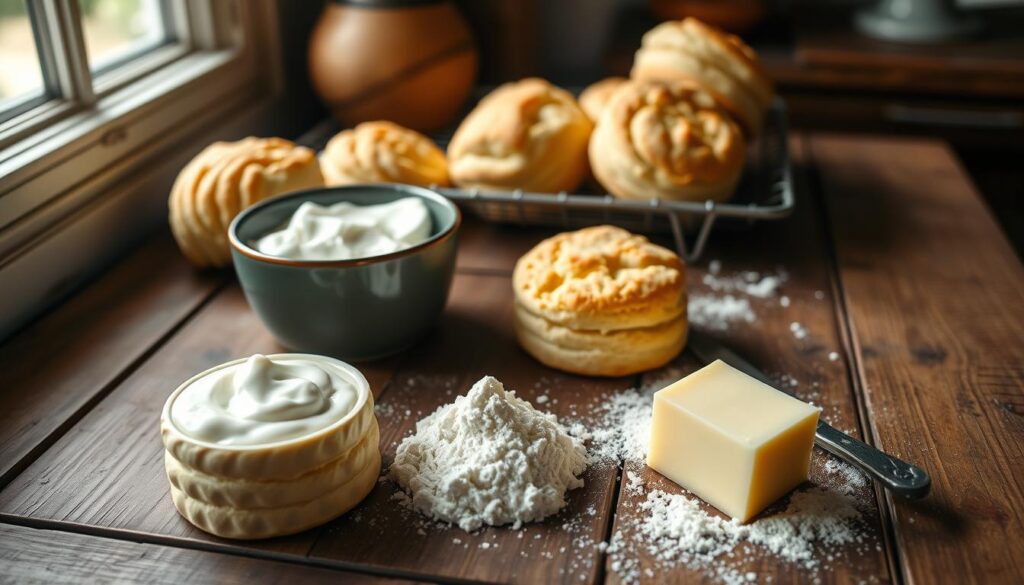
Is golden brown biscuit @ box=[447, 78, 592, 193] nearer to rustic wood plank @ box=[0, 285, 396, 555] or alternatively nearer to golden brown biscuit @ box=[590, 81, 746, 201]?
golden brown biscuit @ box=[590, 81, 746, 201]

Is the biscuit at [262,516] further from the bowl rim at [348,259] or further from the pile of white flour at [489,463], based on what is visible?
the bowl rim at [348,259]

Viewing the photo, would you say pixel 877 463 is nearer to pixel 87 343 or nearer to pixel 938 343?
pixel 938 343

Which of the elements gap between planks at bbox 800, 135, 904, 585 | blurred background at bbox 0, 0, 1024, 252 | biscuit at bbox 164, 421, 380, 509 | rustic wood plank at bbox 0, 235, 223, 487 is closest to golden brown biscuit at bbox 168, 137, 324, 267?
rustic wood plank at bbox 0, 235, 223, 487

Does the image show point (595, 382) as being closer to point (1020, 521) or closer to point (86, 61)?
point (1020, 521)

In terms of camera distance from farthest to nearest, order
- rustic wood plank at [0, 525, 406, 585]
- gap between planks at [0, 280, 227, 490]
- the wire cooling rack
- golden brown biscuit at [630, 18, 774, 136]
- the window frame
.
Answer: golden brown biscuit at [630, 18, 774, 136]
the wire cooling rack
the window frame
gap between planks at [0, 280, 227, 490]
rustic wood plank at [0, 525, 406, 585]

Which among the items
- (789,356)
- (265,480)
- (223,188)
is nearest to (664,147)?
(789,356)

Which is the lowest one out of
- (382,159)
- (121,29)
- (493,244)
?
(493,244)
